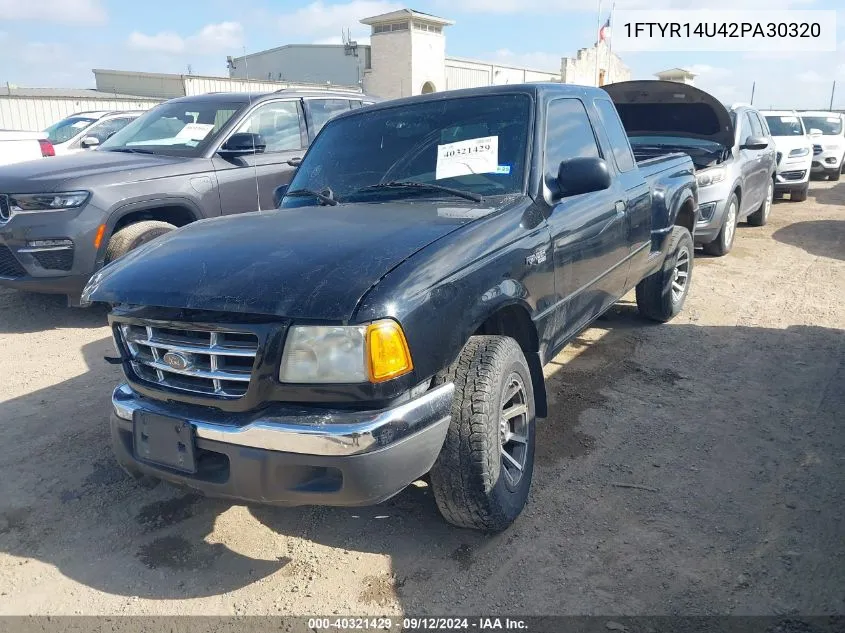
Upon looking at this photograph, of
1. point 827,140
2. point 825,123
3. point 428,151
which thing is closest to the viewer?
point 428,151

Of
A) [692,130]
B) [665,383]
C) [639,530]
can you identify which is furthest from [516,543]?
[692,130]

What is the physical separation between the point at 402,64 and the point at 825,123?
21628mm

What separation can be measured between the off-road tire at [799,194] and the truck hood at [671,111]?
6242 mm

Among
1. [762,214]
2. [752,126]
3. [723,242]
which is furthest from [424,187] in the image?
[762,214]

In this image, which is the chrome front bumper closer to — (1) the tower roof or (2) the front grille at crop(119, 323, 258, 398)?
(2) the front grille at crop(119, 323, 258, 398)

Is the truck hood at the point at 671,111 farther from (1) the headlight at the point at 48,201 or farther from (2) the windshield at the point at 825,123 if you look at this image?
(2) the windshield at the point at 825,123

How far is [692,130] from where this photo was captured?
336 inches

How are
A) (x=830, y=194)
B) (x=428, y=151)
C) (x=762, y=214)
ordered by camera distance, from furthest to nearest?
1. (x=830, y=194)
2. (x=762, y=214)
3. (x=428, y=151)

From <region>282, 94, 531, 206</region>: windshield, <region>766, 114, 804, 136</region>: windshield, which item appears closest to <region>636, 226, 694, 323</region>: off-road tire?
<region>282, 94, 531, 206</region>: windshield

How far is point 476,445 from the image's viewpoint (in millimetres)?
2537

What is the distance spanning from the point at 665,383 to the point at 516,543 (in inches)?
84.3

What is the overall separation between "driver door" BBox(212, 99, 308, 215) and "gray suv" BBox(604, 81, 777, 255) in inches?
150

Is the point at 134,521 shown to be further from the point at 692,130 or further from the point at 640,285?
the point at 692,130

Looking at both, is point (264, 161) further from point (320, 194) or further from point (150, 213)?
point (320, 194)
